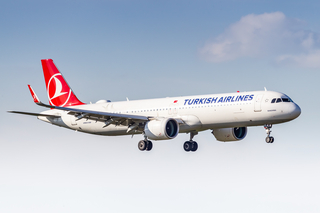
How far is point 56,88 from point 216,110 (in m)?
21.3

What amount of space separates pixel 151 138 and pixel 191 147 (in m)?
6.84

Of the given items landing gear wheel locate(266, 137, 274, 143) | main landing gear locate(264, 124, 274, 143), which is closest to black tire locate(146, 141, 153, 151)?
main landing gear locate(264, 124, 274, 143)

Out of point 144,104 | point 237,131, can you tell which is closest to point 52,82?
point 144,104

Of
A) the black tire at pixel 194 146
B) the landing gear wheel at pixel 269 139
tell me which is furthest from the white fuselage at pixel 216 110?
the black tire at pixel 194 146

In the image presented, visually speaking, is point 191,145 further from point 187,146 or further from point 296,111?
point 296,111

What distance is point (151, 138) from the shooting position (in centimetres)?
4853

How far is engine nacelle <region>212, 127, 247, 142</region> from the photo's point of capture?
53281 millimetres

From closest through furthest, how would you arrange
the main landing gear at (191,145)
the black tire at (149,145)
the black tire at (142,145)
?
the black tire at (142,145), the black tire at (149,145), the main landing gear at (191,145)

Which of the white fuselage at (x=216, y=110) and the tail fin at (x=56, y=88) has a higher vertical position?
the tail fin at (x=56, y=88)

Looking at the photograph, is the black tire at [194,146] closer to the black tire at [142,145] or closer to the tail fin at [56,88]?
the black tire at [142,145]

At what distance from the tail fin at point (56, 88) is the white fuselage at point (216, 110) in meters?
7.31

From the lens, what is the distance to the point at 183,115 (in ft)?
163

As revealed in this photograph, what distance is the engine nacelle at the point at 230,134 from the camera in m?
53.3

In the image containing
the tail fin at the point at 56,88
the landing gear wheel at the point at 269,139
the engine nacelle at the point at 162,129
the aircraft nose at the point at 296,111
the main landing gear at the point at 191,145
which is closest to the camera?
the aircraft nose at the point at 296,111
